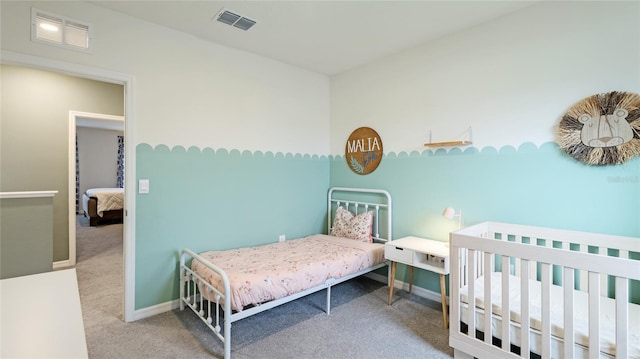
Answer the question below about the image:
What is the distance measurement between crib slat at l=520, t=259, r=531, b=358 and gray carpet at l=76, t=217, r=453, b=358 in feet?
1.72

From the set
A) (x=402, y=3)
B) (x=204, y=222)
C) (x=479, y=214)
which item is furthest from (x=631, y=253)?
(x=204, y=222)

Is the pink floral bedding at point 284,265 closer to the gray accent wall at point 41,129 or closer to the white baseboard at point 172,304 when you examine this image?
the white baseboard at point 172,304

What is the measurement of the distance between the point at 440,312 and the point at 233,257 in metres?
1.93

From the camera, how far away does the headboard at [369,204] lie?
330 cm

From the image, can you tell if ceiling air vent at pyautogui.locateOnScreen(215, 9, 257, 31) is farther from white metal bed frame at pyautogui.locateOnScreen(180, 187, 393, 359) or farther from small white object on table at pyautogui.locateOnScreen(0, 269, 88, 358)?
small white object on table at pyautogui.locateOnScreen(0, 269, 88, 358)

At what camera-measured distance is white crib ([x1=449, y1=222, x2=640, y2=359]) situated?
1.47 metres

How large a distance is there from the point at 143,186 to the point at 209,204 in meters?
0.60

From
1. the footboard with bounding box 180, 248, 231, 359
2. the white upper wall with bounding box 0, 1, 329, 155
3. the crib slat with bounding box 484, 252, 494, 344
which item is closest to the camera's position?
the crib slat with bounding box 484, 252, 494, 344

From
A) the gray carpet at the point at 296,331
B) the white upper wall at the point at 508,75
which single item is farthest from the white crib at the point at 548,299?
the white upper wall at the point at 508,75

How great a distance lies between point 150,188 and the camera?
2559 mm

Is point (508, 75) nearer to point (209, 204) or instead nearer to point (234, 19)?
point (234, 19)

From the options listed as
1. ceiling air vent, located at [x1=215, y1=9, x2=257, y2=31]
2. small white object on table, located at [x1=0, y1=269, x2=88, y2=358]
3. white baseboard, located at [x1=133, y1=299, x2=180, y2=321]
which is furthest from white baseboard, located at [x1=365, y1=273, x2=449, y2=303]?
ceiling air vent, located at [x1=215, y1=9, x2=257, y2=31]

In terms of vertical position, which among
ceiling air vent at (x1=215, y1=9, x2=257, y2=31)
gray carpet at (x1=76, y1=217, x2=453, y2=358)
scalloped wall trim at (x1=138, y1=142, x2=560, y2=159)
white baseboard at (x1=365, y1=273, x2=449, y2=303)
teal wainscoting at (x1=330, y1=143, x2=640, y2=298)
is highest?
ceiling air vent at (x1=215, y1=9, x2=257, y2=31)

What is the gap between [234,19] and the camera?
249 centimetres
